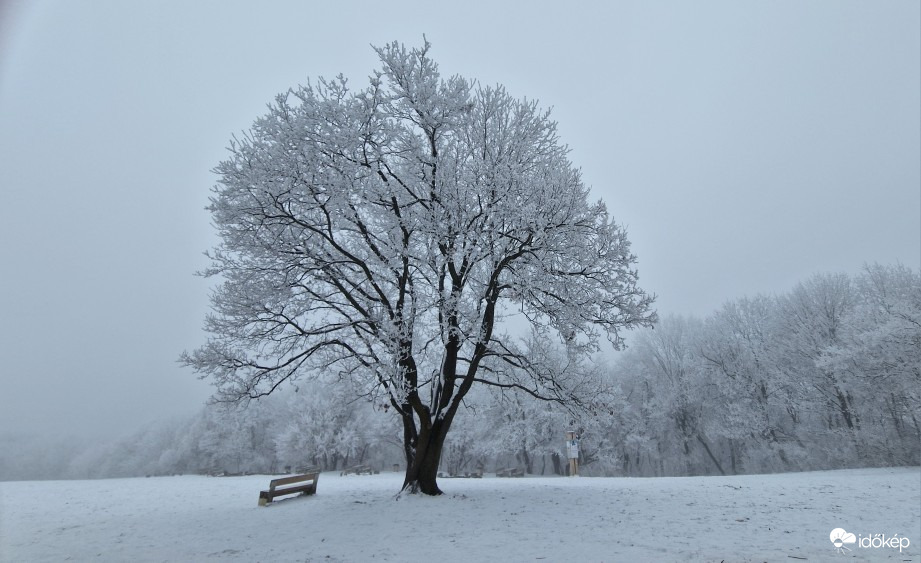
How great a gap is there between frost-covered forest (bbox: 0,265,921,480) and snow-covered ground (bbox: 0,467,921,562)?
4.60 meters

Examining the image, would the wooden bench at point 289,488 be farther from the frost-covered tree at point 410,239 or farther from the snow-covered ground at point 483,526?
the frost-covered tree at point 410,239

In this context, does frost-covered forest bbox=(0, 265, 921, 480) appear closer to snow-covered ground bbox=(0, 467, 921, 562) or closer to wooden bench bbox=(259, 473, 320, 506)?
wooden bench bbox=(259, 473, 320, 506)

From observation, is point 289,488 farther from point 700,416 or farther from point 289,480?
point 700,416

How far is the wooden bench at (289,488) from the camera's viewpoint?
460 inches

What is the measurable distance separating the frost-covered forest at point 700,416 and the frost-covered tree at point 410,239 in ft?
11.3

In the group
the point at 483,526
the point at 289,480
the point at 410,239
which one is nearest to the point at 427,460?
the point at 483,526

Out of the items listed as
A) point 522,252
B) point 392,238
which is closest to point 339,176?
point 392,238

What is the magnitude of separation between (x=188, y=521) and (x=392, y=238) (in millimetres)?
8154

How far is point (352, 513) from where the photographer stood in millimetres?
10023

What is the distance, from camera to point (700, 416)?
3631cm

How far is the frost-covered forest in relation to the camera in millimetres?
23375

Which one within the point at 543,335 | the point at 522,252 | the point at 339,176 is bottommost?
the point at 543,335

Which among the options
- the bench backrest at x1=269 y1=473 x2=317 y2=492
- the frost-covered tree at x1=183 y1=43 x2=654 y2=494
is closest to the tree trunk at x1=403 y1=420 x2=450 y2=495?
the frost-covered tree at x1=183 y1=43 x2=654 y2=494

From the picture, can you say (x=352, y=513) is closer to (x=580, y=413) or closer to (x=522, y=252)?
(x=580, y=413)
